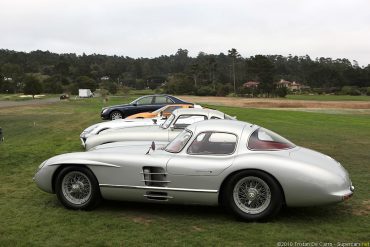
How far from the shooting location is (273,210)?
5691mm

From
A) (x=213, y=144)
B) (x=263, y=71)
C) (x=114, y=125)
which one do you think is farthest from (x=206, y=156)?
(x=263, y=71)

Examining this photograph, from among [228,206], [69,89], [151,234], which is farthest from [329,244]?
[69,89]

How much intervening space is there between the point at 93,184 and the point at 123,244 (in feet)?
5.05

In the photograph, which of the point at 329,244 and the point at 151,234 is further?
the point at 151,234

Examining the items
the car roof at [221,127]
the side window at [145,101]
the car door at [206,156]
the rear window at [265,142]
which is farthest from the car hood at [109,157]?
the side window at [145,101]

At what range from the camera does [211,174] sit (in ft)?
19.2

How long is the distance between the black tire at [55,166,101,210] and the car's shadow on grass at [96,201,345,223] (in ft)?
0.75

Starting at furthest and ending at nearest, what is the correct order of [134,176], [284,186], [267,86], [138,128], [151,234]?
[267,86]
[138,128]
[134,176]
[284,186]
[151,234]

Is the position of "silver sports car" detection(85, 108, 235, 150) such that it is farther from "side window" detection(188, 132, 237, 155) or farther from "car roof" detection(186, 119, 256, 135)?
"side window" detection(188, 132, 237, 155)

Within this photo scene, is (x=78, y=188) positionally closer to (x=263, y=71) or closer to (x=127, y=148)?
(x=127, y=148)

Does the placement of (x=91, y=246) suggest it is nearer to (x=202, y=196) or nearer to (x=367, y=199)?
(x=202, y=196)

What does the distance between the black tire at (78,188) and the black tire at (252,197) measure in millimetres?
1827

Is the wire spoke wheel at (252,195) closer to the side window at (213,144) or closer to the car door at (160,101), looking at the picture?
the side window at (213,144)

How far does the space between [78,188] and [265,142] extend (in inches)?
106
